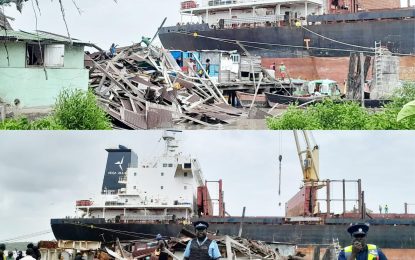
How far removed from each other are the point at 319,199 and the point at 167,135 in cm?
259

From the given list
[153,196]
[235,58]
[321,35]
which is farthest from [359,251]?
[321,35]

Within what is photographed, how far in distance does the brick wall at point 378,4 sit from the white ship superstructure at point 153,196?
3211 cm

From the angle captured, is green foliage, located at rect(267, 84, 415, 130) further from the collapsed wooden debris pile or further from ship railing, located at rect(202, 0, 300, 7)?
ship railing, located at rect(202, 0, 300, 7)

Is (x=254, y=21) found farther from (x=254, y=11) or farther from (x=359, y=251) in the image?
(x=359, y=251)

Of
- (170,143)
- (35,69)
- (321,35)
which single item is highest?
(321,35)

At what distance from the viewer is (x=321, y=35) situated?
41.2m

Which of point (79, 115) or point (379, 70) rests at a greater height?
point (379, 70)

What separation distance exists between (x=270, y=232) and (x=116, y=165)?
278 cm

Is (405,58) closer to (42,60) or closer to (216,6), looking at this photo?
(216,6)

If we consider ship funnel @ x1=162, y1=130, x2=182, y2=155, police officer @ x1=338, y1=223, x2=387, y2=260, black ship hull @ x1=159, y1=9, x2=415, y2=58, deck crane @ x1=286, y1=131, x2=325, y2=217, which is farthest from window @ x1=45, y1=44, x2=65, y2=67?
black ship hull @ x1=159, y1=9, x2=415, y2=58

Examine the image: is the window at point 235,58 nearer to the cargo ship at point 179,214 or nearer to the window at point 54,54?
the window at point 54,54

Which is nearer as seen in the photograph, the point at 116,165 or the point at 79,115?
the point at 116,165

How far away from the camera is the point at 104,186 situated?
15.2 meters

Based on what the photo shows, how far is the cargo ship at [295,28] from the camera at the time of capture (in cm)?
3975
